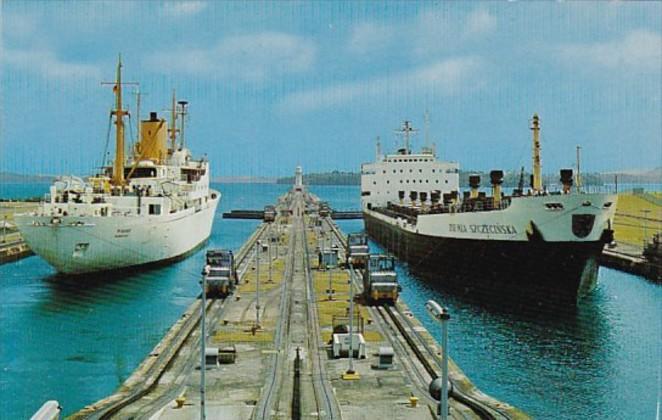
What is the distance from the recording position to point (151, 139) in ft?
197

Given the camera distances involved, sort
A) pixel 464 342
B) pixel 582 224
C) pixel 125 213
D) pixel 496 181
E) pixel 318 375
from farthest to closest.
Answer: pixel 125 213, pixel 496 181, pixel 582 224, pixel 464 342, pixel 318 375

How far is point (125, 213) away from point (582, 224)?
992 inches

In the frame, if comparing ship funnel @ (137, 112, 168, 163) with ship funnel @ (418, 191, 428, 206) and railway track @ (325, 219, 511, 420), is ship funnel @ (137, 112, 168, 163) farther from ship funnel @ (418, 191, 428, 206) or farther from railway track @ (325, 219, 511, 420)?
railway track @ (325, 219, 511, 420)

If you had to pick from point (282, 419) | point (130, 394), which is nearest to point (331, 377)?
point (282, 419)

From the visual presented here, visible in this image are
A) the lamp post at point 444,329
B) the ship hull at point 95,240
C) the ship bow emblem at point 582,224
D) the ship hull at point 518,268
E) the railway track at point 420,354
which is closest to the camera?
the lamp post at point 444,329

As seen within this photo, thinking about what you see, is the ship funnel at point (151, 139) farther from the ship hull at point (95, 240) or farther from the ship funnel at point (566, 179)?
the ship funnel at point (566, 179)

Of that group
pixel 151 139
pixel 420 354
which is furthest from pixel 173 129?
pixel 420 354

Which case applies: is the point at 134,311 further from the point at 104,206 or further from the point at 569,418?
the point at 569,418

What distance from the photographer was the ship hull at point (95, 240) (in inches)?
1490

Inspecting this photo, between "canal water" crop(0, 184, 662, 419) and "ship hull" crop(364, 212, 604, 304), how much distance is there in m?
1.29

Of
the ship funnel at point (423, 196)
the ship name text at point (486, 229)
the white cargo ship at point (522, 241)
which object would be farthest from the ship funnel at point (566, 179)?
the ship funnel at point (423, 196)

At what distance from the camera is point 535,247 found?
3350cm

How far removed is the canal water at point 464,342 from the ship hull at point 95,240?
43.5 inches

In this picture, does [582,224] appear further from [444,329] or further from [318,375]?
[444,329]
